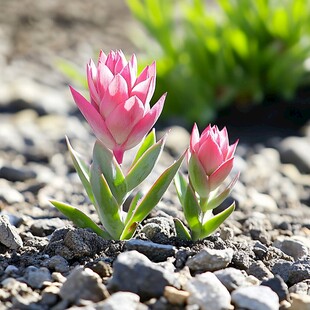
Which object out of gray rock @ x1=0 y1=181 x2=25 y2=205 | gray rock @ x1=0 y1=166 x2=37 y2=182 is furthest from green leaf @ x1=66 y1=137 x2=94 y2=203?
gray rock @ x1=0 y1=166 x2=37 y2=182

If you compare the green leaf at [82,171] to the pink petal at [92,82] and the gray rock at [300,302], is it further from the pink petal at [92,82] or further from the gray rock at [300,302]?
the gray rock at [300,302]

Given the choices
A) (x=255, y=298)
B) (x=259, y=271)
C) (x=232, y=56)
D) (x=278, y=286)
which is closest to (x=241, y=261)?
(x=259, y=271)

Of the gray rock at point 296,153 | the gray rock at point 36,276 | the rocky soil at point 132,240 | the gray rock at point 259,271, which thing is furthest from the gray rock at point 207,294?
the gray rock at point 296,153

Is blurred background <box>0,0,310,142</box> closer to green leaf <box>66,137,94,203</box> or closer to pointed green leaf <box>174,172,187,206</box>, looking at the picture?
pointed green leaf <box>174,172,187,206</box>

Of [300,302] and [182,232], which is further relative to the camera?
[182,232]

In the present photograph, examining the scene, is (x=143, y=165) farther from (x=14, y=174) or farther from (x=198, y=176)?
(x=14, y=174)

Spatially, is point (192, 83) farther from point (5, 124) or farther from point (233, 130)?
point (5, 124)

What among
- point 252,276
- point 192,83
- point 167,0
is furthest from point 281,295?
point 167,0
